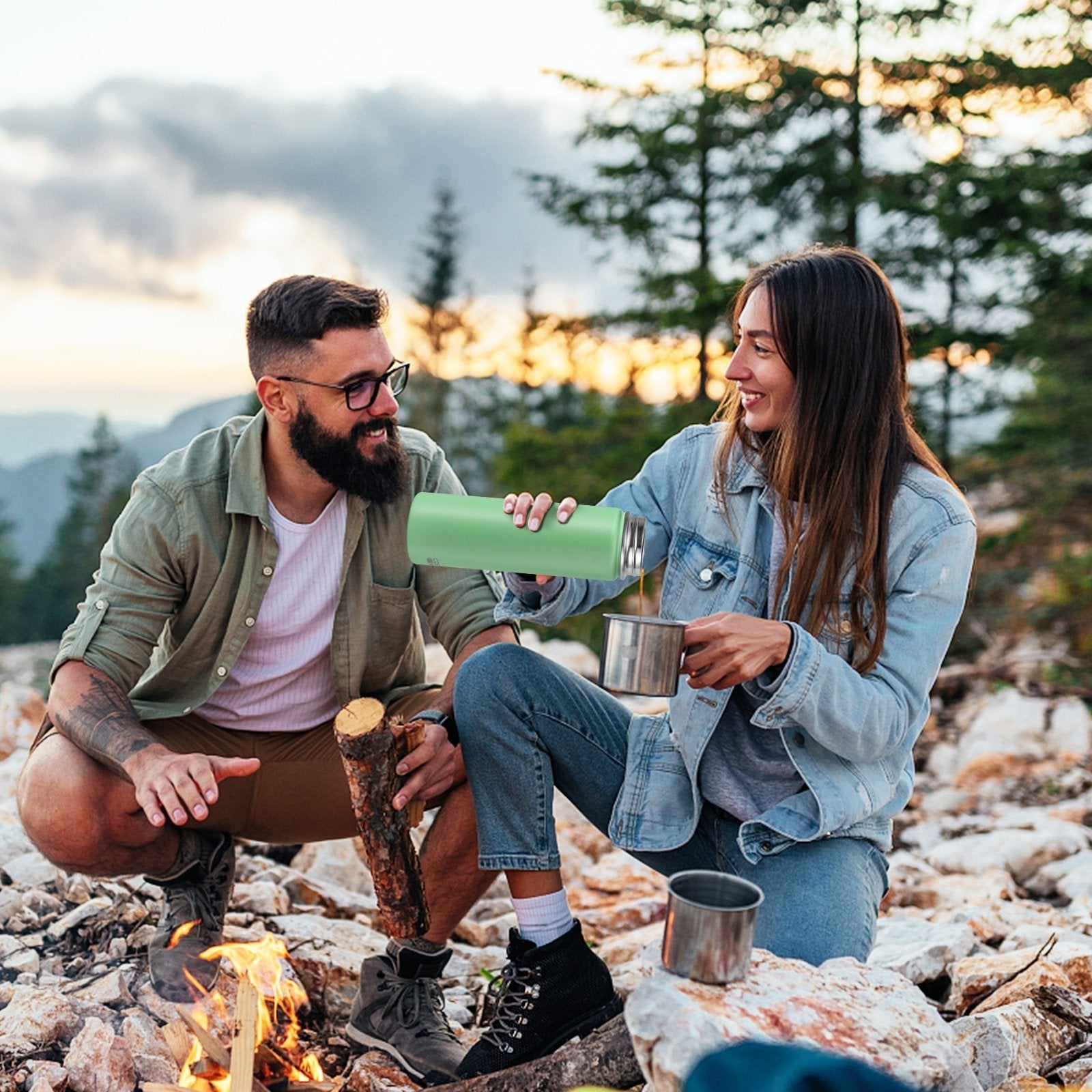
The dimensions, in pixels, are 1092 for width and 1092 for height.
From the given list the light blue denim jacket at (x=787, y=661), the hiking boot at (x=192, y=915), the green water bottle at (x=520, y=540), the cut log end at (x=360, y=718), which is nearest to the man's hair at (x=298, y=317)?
the green water bottle at (x=520, y=540)

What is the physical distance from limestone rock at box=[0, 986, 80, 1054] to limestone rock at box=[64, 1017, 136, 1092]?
0.44 ft

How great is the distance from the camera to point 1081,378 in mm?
11859

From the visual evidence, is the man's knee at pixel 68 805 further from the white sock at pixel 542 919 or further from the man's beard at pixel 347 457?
the white sock at pixel 542 919

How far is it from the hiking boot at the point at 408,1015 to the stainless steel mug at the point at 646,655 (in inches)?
54.0

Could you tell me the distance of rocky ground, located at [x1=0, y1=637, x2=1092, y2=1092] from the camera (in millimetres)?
2502

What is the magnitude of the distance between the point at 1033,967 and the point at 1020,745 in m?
5.07

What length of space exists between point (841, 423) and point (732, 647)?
2.64 feet

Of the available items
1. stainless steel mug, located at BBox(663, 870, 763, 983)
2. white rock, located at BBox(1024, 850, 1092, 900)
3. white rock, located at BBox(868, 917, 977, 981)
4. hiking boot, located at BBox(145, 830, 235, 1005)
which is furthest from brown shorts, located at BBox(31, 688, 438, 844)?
white rock, located at BBox(1024, 850, 1092, 900)

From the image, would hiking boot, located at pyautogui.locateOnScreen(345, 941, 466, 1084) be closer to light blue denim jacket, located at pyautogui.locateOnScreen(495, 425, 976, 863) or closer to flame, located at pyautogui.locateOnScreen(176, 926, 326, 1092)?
flame, located at pyautogui.locateOnScreen(176, 926, 326, 1092)

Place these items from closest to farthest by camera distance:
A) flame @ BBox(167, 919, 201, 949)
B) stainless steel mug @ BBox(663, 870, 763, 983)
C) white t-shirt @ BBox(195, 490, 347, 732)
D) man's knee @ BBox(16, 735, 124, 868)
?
stainless steel mug @ BBox(663, 870, 763, 983) → man's knee @ BBox(16, 735, 124, 868) → flame @ BBox(167, 919, 201, 949) → white t-shirt @ BBox(195, 490, 347, 732)

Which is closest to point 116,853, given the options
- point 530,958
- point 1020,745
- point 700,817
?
point 530,958

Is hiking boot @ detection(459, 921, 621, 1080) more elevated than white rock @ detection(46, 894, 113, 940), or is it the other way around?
hiking boot @ detection(459, 921, 621, 1080)

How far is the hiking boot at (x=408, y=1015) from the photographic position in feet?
11.1

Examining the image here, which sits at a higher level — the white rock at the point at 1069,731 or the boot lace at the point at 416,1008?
the boot lace at the point at 416,1008
